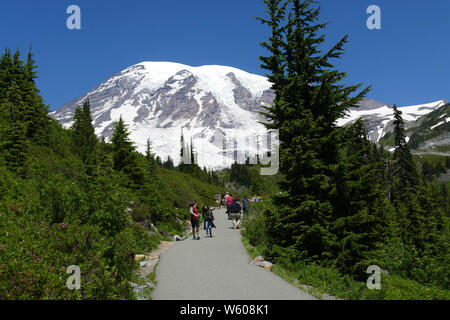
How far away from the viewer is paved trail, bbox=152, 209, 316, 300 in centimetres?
764

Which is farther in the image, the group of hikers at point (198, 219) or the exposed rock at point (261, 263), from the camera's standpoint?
the group of hikers at point (198, 219)

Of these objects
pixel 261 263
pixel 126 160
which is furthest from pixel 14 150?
pixel 261 263

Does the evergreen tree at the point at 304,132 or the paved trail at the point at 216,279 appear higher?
the evergreen tree at the point at 304,132

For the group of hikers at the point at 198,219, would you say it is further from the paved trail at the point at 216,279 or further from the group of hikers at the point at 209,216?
the paved trail at the point at 216,279

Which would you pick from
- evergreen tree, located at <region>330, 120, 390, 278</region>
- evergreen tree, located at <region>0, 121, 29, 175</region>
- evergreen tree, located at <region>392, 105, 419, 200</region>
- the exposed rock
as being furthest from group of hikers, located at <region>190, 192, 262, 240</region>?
evergreen tree, located at <region>392, 105, 419, 200</region>

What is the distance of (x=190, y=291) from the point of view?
312 inches

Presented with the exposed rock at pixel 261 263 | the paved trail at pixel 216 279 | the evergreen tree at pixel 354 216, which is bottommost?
the exposed rock at pixel 261 263

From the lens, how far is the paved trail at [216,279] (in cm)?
764

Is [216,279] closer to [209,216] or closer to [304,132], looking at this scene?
[304,132]

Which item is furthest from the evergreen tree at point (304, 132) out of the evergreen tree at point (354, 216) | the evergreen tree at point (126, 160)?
the evergreen tree at point (126, 160)

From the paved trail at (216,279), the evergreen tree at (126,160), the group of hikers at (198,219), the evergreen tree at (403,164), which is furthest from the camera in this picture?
the evergreen tree at (403,164)

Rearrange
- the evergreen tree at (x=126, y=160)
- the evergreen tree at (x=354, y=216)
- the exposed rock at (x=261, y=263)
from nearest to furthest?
the exposed rock at (x=261, y=263)
the evergreen tree at (x=354, y=216)
the evergreen tree at (x=126, y=160)

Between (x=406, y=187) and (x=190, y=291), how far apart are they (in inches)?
1703
